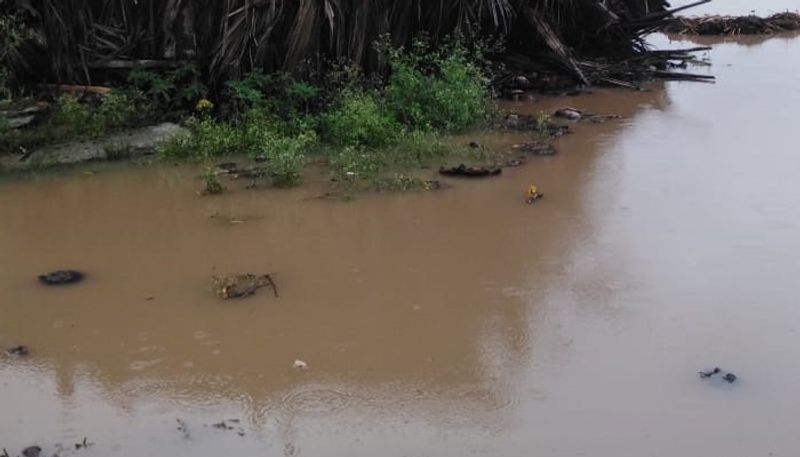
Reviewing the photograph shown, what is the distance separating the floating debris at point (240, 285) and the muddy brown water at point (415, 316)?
0.08 metres

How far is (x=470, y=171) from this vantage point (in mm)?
6793

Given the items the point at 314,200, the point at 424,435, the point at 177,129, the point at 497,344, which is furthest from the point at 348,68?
the point at 424,435

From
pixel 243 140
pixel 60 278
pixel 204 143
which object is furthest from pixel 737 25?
pixel 60 278

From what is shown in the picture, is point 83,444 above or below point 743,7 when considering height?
below

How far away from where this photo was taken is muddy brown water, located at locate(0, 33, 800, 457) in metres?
3.44

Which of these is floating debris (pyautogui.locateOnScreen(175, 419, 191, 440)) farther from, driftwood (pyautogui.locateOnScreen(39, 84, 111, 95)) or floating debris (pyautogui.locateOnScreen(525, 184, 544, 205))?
driftwood (pyautogui.locateOnScreen(39, 84, 111, 95))

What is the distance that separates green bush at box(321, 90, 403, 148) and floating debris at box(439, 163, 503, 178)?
882 mm

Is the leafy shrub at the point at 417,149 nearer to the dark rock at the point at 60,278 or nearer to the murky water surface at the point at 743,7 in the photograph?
the dark rock at the point at 60,278

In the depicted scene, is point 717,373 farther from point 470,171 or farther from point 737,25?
point 737,25

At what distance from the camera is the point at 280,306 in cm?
449

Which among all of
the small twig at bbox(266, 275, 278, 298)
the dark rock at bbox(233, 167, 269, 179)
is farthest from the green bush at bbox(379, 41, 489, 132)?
the small twig at bbox(266, 275, 278, 298)

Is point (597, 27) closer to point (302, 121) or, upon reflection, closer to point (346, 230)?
point (302, 121)

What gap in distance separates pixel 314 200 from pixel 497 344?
2.51m

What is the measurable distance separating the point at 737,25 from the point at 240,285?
13.5 m
